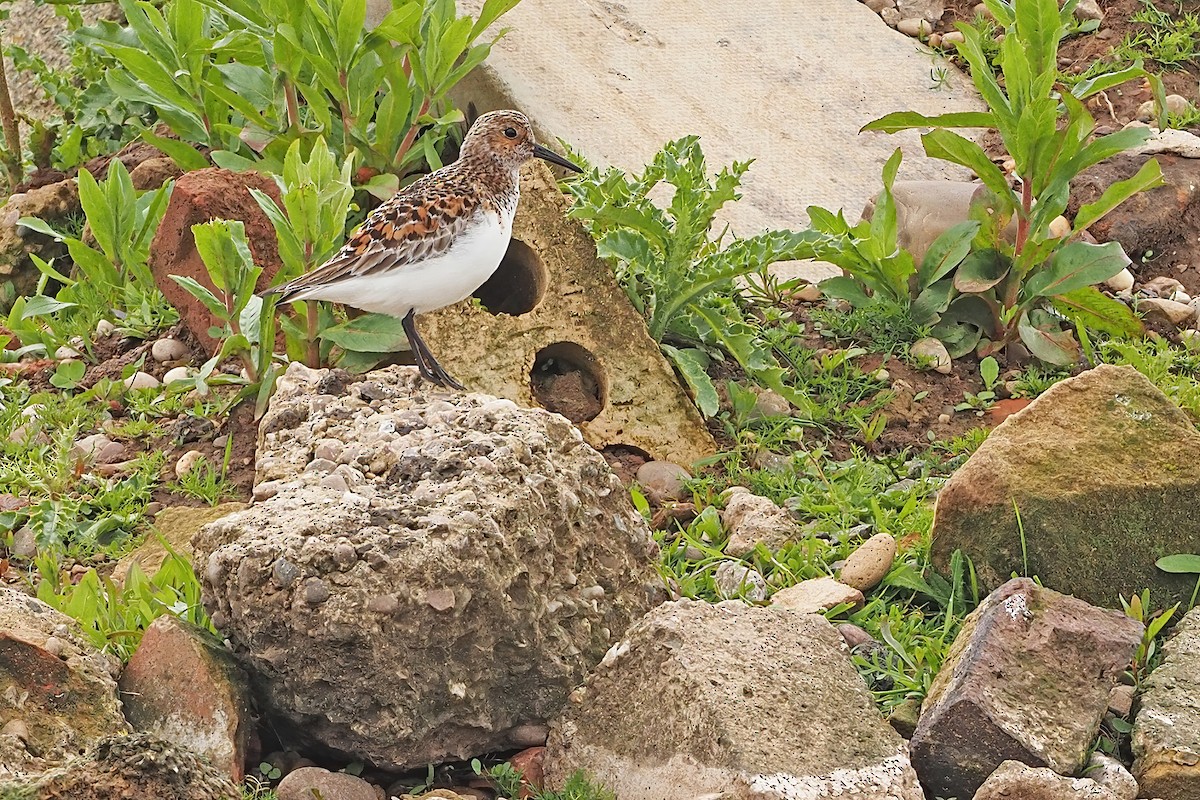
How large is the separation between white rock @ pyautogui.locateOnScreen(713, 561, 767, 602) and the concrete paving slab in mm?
2311

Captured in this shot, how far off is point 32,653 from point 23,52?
5.16m

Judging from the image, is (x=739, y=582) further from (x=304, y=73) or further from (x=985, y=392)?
(x=304, y=73)

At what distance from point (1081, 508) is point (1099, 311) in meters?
1.76

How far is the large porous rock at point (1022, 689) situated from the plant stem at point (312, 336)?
257 cm

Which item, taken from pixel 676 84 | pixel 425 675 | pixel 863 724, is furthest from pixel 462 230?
pixel 676 84

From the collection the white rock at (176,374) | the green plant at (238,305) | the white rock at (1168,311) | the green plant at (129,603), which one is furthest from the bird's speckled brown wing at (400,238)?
the white rock at (1168,311)

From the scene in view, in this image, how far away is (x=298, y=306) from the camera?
17.4ft

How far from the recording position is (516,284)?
590cm

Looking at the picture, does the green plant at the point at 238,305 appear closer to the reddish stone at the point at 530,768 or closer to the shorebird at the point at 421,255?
the shorebird at the point at 421,255

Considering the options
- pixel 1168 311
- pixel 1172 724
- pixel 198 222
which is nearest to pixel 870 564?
pixel 1172 724

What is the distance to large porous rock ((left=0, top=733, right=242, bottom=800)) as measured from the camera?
9.62ft

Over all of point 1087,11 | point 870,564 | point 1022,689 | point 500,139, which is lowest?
point 870,564

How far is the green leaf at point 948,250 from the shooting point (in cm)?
573

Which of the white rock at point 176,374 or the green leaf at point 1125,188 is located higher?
the green leaf at point 1125,188
